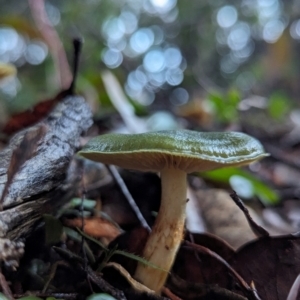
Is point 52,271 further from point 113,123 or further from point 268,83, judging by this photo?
point 268,83

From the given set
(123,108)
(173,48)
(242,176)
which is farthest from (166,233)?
(173,48)

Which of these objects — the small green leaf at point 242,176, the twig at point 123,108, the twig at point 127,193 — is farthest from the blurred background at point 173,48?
the twig at point 127,193

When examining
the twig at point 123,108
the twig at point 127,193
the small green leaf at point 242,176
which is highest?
the twig at point 123,108

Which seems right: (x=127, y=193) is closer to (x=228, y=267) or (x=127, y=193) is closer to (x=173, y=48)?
(x=228, y=267)

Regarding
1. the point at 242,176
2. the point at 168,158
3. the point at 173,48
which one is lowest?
the point at 242,176

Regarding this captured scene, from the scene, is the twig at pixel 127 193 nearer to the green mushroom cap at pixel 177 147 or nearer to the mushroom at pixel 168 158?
the mushroom at pixel 168 158

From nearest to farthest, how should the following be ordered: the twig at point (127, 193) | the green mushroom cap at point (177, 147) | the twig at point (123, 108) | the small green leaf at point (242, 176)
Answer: the green mushroom cap at point (177, 147), the twig at point (127, 193), the small green leaf at point (242, 176), the twig at point (123, 108)

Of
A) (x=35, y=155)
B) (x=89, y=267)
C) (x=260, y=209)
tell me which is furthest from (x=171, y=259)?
(x=260, y=209)
